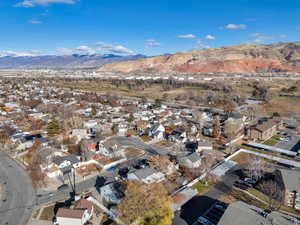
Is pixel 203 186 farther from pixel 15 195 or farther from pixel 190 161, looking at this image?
pixel 15 195

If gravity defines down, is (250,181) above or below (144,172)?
below

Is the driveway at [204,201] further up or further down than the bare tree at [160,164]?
further down

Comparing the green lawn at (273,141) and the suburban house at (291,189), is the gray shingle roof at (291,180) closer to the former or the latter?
the suburban house at (291,189)

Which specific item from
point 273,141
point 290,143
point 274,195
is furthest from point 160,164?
point 290,143

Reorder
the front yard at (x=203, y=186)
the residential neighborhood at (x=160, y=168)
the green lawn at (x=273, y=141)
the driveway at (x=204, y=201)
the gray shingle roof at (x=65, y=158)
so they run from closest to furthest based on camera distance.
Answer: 1. the residential neighborhood at (x=160, y=168)
2. the driveway at (x=204, y=201)
3. the front yard at (x=203, y=186)
4. the gray shingle roof at (x=65, y=158)
5. the green lawn at (x=273, y=141)

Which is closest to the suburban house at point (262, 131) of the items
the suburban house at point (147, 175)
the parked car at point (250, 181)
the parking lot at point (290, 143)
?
the parking lot at point (290, 143)

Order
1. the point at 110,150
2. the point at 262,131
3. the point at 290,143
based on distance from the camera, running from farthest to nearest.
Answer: the point at 262,131, the point at 290,143, the point at 110,150

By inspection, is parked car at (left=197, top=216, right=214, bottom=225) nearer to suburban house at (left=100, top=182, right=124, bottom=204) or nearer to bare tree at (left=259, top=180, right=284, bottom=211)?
bare tree at (left=259, top=180, right=284, bottom=211)

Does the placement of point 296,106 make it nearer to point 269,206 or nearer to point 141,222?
point 269,206
